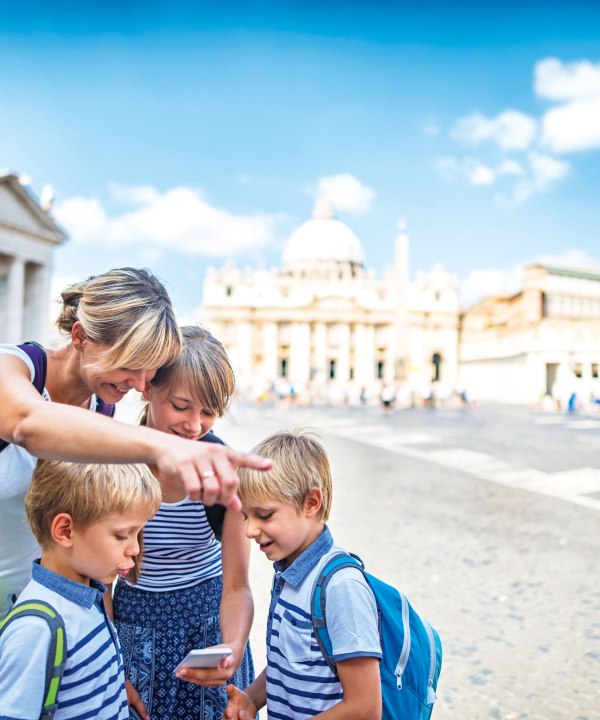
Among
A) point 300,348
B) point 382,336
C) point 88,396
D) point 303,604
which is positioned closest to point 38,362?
point 88,396

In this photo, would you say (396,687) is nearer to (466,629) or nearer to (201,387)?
(201,387)

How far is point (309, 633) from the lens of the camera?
175 centimetres

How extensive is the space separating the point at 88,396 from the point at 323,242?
3433 inches

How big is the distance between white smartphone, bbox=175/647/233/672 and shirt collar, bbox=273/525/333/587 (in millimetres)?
241

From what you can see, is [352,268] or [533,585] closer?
[533,585]

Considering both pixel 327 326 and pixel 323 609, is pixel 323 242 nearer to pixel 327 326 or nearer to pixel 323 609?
pixel 327 326

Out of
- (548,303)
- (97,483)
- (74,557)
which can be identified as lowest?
(74,557)

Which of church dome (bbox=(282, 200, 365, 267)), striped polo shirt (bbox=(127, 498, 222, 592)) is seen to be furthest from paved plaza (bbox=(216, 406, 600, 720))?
church dome (bbox=(282, 200, 365, 267))

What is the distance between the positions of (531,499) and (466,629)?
3896 mm

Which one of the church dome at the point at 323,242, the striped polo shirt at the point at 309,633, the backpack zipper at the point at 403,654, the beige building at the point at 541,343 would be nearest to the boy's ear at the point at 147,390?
the striped polo shirt at the point at 309,633

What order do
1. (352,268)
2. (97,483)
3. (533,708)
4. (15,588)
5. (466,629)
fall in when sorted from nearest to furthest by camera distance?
(97,483)
(15,588)
(533,708)
(466,629)
(352,268)

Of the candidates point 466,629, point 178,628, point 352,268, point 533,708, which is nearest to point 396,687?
point 178,628

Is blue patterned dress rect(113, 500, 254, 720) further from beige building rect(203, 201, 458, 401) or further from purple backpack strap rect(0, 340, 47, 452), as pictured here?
beige building rect(203, 201, 458, 401)

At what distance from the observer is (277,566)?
1967mm
